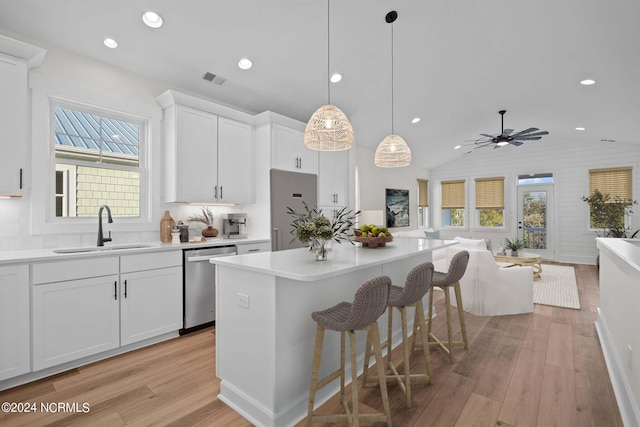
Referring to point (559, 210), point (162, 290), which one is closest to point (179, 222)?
point (162, 290)

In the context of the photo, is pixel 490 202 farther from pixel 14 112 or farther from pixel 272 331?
pixel 14 112

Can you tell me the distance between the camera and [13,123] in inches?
97.1

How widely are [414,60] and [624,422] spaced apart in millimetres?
4012

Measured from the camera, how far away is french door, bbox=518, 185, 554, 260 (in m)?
Answer: 7.71

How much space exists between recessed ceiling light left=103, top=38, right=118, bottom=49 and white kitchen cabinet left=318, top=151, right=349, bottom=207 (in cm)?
283

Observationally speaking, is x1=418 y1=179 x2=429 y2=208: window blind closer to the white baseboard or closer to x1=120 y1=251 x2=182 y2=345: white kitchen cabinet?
the white baseboard

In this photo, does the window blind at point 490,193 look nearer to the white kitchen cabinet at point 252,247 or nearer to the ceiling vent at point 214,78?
the white kitchen cabinet at point 252,247

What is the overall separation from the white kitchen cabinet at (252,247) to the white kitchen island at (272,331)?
151 centimetres

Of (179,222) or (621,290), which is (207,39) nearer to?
(179,222)

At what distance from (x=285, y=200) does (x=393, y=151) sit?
5.33 feet

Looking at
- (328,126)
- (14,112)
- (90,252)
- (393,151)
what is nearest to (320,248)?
(328,126)

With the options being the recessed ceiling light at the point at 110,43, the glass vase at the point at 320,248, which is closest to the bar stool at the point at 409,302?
the glass vase at the point at 320,248

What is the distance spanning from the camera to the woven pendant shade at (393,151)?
346cm

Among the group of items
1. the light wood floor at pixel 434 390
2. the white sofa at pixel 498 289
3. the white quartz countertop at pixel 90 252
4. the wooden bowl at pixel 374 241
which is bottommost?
the light wood floor at pixel 434 390
